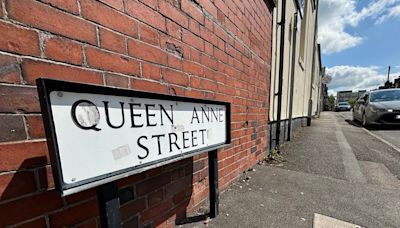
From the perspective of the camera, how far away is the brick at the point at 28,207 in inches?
27.7

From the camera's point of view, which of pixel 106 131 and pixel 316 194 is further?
pixel 316 194

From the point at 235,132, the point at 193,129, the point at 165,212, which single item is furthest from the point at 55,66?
the point at 235,132

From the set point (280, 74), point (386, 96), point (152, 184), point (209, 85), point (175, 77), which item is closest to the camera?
point (152, 184)

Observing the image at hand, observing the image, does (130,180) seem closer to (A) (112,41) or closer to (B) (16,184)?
(B) (16,184)

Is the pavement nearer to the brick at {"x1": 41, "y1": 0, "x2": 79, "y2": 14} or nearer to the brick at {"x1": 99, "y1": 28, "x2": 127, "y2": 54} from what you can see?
the brick at {"x1": 99, "y1": 28, "x2": 127, "y2": 54}

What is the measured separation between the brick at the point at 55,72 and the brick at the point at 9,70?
20 mm

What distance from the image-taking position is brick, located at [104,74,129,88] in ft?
3.28

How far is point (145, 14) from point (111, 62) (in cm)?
40

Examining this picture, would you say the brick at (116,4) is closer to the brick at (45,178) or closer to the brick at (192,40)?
the brick at (192,40)

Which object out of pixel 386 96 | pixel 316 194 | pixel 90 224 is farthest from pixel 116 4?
pixel 386 96

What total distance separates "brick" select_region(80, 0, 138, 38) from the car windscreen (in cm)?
965

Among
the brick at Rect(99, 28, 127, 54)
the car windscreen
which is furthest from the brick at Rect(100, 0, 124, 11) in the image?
the car windscreen

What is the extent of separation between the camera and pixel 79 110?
682 millimetres

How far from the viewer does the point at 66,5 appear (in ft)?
2.70
